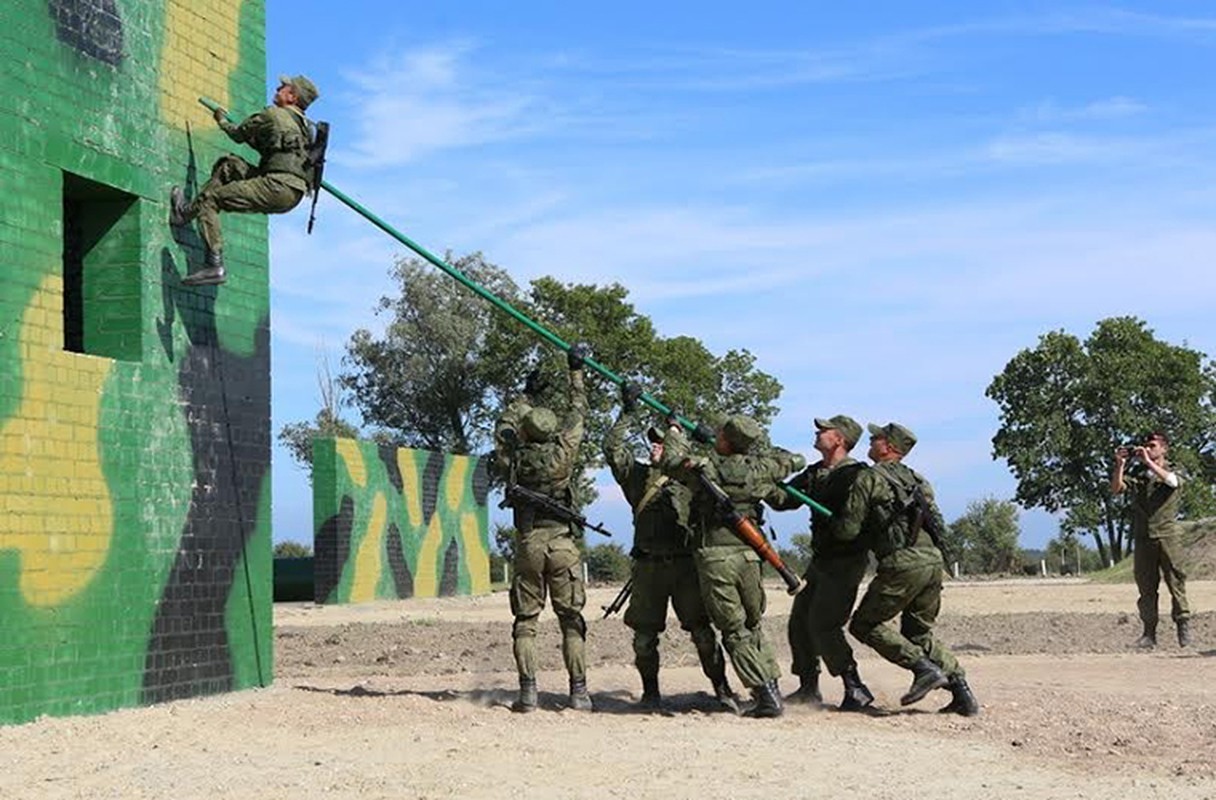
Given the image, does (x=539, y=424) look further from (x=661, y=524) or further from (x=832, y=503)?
(x=832, y=503)

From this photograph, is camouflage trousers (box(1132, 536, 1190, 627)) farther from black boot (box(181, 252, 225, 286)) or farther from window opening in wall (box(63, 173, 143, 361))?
window opening in wall (box(63, 173, 143, 361))

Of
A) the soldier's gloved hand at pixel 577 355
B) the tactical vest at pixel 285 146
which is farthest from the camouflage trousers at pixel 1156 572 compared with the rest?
the tactical vest at pixel 285 146

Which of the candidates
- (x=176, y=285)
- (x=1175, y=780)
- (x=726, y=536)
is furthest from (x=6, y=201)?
(x=1175, y=780)

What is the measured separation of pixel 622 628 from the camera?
18.0 metres

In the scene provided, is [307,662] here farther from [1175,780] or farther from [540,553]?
[1175,780]

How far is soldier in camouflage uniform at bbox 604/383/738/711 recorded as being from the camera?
1022 centimetres

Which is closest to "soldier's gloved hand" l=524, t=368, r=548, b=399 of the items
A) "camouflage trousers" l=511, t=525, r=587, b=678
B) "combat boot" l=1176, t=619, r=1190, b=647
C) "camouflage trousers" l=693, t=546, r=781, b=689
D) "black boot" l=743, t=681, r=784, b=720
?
"camouflage trousers" l=511, t=525, r=587, b=678

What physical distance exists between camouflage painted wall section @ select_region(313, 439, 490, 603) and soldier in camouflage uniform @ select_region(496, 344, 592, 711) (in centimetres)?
1468

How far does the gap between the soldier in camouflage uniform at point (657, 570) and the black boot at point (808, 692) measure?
1.80ft

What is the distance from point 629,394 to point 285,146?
2.65 metres

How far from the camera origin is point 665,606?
1032 centimetres

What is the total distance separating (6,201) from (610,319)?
35879 millimetres

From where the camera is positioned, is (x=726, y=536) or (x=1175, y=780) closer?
(x=1175, y=780)

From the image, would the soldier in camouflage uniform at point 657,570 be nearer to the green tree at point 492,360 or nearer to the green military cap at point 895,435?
the green military cap at point 895,435
